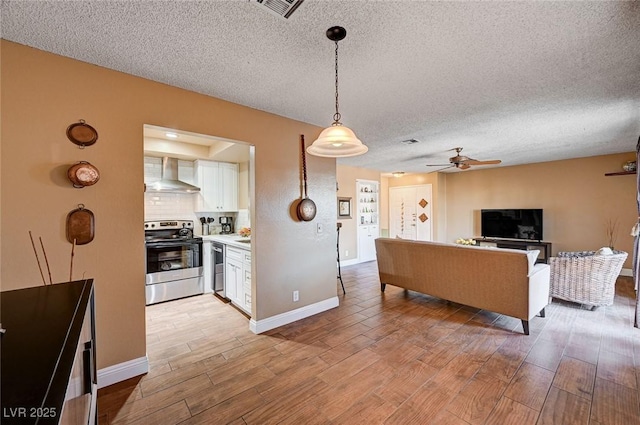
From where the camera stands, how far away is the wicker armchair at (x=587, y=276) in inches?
133

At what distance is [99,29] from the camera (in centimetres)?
166

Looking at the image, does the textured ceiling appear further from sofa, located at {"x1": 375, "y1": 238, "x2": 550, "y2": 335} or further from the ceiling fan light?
sofa, located at {"x1": 375, "y1": 238, "x2": 550, "y2": 335}

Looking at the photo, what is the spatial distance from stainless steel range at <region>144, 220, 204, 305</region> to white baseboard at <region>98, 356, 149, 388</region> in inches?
68.4

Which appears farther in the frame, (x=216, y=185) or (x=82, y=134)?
(x=216, y=185)

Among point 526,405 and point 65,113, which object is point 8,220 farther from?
point 526,405

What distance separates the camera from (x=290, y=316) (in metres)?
3.20

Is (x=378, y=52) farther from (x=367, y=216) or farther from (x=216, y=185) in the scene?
(x=367, y=216)

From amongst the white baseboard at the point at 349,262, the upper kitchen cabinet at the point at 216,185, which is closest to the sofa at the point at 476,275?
the white baseboard at the point at 349,262

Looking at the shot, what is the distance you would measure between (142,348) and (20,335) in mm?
1681

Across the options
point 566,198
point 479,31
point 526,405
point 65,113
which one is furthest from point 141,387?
point 566,198

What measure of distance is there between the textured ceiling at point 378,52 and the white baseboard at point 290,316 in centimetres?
237

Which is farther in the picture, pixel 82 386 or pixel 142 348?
pixel 142 348

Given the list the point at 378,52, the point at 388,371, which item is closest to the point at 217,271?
the point at 388,371

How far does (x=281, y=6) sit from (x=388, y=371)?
2720 mm
